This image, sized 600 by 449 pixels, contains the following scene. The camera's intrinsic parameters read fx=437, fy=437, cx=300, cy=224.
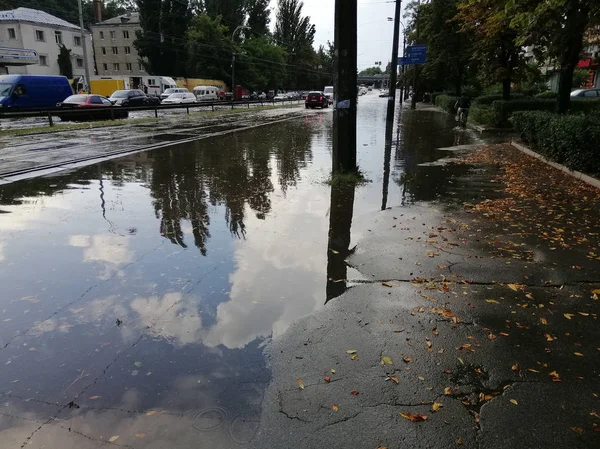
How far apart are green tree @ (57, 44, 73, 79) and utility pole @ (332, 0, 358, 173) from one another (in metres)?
61.5

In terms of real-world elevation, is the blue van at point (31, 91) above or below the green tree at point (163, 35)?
below

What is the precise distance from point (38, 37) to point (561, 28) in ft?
208

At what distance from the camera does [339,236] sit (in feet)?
20.7

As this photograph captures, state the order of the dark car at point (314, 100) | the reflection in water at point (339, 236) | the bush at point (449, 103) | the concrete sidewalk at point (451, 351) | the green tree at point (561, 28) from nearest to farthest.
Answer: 1. the concrete sidewalk at point (451, 351)
2. the reflection in water at point (339, 236)
3. the green tree at point (561, 28)
4. the bush at point (449, 103)
5. the dark car at point (314, 100)

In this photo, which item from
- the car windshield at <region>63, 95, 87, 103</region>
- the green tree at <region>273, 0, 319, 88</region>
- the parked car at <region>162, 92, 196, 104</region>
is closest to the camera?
the car windshield at <region>63, 95, 87, 103</region>

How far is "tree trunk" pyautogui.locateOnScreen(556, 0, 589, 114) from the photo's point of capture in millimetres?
11707

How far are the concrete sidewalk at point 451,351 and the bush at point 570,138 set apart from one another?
3.73 m

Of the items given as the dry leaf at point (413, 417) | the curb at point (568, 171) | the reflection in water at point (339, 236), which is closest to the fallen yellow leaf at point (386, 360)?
the dry leaf at point (413, 417)

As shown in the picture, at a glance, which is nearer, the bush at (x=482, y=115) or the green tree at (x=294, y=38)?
the bush at (x=482, y=115)

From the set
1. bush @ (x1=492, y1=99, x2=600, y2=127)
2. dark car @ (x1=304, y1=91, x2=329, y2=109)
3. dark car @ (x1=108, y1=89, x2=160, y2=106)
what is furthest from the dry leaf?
dark car @ (x1=304, y1=91, x2=329, y2=109)

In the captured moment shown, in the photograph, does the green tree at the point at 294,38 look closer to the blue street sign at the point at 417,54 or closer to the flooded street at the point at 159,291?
the blue street sign at the point at 417,54

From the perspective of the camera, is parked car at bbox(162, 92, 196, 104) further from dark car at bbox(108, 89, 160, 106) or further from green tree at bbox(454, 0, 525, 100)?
green tree at bbox(454, 0, 525, 100)

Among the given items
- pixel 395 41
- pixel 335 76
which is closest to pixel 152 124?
pixel 395 41

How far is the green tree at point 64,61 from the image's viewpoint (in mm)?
58312
